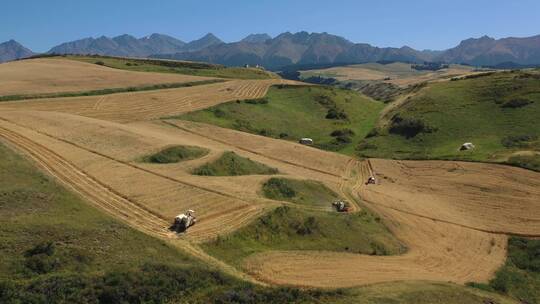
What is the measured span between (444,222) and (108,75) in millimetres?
92210

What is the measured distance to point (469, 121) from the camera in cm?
8869

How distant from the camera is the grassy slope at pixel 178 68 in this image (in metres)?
142

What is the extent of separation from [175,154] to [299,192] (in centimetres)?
1587

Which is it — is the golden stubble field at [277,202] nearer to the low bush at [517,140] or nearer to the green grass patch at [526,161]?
the green grass patch at [526,161]

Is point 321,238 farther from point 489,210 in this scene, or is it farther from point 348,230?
point 489,210

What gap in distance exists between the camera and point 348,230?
40875mm

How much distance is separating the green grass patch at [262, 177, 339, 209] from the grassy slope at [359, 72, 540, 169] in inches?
1120

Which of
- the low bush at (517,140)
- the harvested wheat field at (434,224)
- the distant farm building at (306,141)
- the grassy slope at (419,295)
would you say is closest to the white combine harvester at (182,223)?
the harvested wheat field at (434,224)

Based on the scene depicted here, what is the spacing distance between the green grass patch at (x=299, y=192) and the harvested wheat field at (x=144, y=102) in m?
39.1

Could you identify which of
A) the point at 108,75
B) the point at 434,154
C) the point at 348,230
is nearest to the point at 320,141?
the point at 434,154

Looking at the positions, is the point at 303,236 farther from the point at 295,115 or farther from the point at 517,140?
the point at 295,115

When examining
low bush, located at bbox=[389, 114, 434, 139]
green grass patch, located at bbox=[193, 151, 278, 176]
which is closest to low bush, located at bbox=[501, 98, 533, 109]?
low bush, located at bbox=[389, 114, 434, 139]

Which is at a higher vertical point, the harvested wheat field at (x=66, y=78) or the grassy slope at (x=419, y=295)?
Result: the harvested wheat field at (x=66, y=78)

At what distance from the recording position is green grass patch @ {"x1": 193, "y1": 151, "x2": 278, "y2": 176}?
51.6 meters
